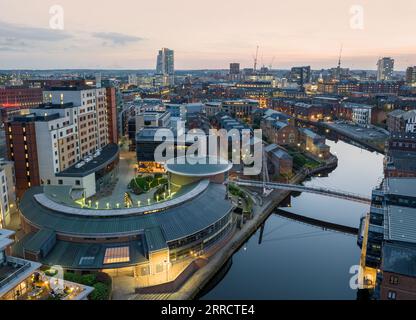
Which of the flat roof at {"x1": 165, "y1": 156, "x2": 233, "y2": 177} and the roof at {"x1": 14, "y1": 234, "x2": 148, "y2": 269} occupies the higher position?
the flat roof at {"x1": 165, "y1": 156, "x2": 233, "y2": 177}

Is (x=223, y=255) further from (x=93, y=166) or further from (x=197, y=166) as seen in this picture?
(x=93, y=166)

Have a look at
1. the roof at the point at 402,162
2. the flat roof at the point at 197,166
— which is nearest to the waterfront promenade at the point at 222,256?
the flat roof at the point at 197,166

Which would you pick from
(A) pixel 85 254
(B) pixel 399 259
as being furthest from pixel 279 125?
(A) pixel 85 254

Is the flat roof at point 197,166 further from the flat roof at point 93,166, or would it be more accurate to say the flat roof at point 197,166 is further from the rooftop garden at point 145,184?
the flat roof at point 93,166

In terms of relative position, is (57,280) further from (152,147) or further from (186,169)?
(152,147)

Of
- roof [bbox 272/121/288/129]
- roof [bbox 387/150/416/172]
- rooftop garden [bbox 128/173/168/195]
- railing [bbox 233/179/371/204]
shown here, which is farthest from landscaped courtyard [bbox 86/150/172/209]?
roof [bbox 272/121/288/129]

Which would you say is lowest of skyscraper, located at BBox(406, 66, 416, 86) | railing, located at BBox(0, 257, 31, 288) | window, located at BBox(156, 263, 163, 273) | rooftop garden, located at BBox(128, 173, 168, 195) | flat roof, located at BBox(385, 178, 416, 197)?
window, located at BBox(156, 263, 163, 273)

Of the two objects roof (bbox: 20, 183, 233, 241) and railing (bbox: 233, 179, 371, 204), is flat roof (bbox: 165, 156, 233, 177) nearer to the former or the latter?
railing (bbox: 233, 179, 371, 204)
